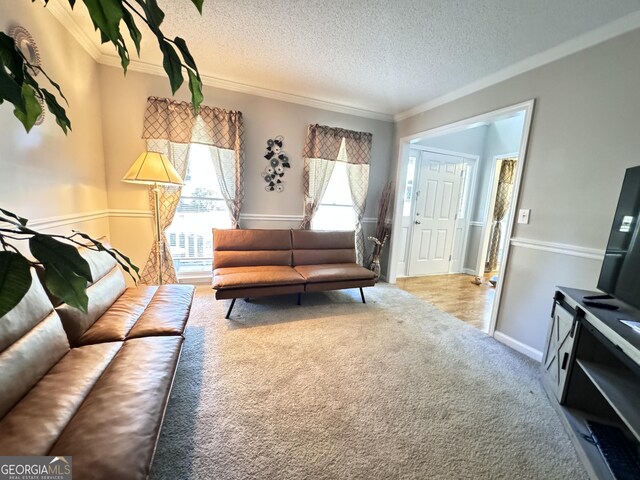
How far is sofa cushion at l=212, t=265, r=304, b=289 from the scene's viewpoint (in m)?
2.51

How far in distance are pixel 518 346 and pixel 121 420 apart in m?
2.86

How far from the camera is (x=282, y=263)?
321cm

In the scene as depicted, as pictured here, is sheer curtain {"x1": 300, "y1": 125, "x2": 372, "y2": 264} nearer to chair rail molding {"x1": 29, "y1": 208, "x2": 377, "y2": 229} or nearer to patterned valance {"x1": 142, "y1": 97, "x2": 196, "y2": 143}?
chair rail molding {"x1": 29, "y1": 208, "x2": 377, "y2": 229}

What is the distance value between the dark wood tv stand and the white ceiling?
74.1 inches

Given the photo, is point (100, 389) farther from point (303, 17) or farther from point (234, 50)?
point (234, 50)

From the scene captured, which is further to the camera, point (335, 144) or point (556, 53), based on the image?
point (335, 144)

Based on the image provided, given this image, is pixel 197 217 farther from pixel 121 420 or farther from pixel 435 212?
pixel 435 212

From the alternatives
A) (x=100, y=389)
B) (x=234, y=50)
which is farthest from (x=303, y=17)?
(x=100, y=389)

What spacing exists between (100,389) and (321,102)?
3638 mm

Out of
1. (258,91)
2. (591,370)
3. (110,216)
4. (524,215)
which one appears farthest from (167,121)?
(591,370)

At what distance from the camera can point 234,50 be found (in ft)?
8.16

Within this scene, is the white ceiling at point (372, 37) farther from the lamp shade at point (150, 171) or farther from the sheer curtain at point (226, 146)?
the lamp shade at point (150, 171)

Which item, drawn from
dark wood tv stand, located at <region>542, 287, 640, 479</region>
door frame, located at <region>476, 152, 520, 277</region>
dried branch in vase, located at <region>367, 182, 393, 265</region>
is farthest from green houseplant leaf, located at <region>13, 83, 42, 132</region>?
door frame, located at <region>476, 152, 520, 277</region>

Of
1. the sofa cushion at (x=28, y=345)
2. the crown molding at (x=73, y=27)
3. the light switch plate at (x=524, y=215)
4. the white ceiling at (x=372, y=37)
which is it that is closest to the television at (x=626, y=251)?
the light switch plate at (x=524, y=215)
